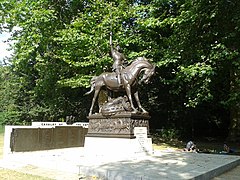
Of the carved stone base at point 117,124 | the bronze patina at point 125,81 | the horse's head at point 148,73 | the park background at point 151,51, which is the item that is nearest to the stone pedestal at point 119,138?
the carved stone base at point 117,124

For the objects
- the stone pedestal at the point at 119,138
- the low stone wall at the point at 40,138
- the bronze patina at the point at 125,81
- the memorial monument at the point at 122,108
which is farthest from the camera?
the bronze patina at the point at 125,81

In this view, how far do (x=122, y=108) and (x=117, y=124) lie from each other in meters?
0.63

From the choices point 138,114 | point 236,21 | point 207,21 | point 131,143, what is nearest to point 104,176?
point 131,143

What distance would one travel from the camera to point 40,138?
35.2 ft

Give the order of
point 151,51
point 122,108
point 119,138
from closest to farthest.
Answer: point 119,138, point 122,108, point 151,51

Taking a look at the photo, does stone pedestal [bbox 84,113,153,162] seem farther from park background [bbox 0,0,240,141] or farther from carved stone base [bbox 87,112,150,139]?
park background [bbox 0,0,240,141]

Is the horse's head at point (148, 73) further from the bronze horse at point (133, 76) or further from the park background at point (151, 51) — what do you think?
the park background at point (151, 51)

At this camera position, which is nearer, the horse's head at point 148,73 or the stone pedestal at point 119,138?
the stone pedestal at point 119,138

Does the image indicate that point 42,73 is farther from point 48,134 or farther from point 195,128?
point 195,128

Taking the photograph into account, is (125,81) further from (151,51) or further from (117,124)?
(151,51)

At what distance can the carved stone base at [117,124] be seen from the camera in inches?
368

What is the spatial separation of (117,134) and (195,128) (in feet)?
45.6

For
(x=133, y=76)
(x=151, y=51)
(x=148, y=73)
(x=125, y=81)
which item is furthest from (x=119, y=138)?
(x=151, y=51)

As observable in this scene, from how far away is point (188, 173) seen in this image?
5.96 metres
